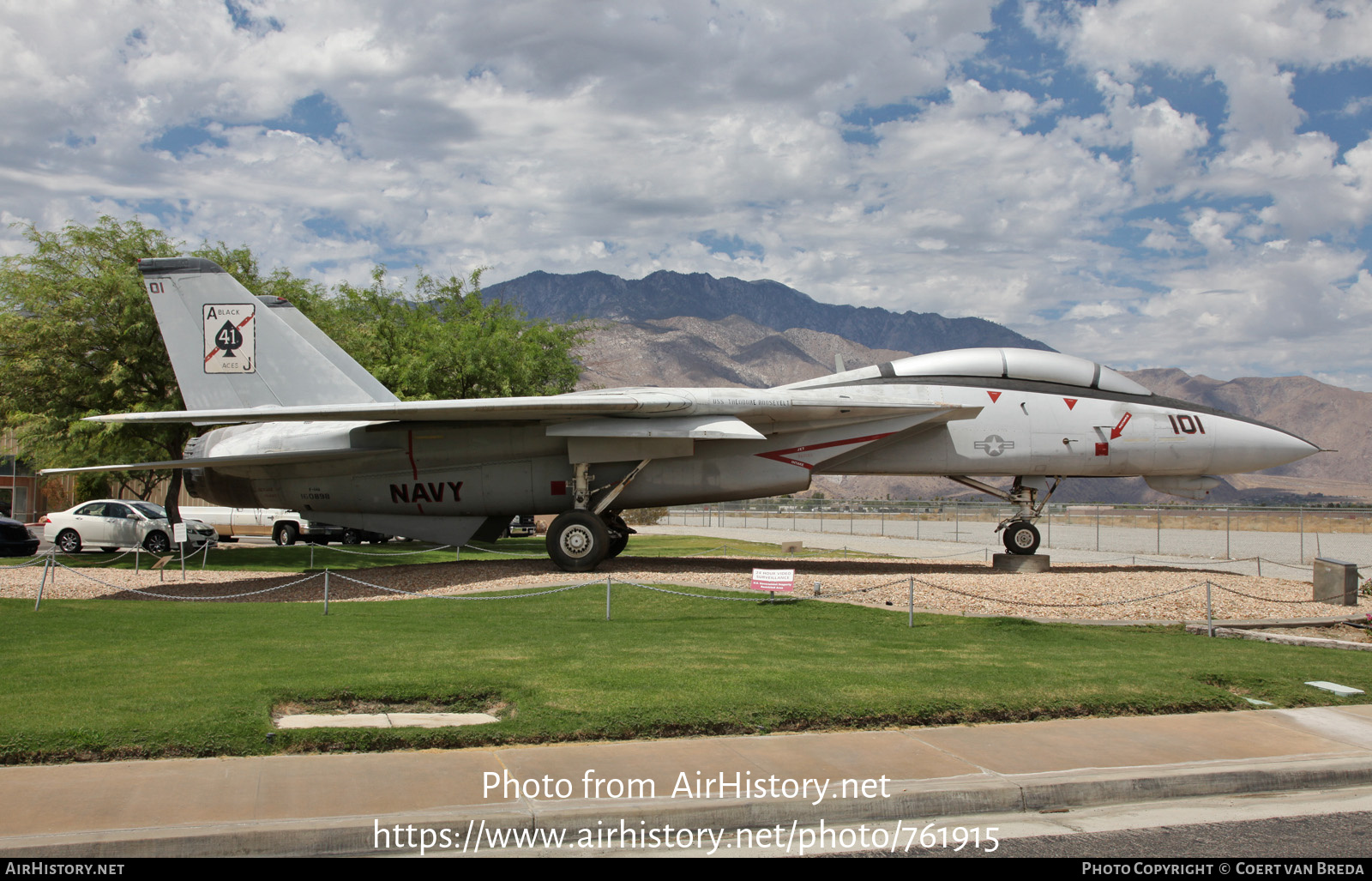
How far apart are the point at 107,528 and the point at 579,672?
2241 cm

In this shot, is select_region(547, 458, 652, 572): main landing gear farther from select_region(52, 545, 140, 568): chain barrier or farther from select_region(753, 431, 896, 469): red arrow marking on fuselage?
select_region(52, 545, 140, 568): chain barrier

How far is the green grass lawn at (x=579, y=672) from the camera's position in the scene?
6469 millimetres

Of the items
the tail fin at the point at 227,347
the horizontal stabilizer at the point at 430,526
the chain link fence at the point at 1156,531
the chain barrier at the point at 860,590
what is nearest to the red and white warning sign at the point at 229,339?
the tail fin at the point at 227,347

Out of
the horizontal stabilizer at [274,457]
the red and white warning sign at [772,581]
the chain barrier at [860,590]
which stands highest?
the horizontal stabilizer at [274,457]

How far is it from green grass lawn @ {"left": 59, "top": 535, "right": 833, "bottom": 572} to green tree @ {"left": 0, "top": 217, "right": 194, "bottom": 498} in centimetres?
312

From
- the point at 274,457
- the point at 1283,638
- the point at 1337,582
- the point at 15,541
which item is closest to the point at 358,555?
the point at 15,541

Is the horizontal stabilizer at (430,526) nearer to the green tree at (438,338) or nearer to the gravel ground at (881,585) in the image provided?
the gravel ground at (881,585)

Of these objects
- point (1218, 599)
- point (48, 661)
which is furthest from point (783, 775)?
point (1218, 599)

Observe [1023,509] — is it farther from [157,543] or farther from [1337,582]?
[157,543]

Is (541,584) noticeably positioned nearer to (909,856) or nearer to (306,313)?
(909,856)

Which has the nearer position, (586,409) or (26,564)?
(586,409)

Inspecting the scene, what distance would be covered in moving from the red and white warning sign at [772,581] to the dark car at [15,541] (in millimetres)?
20733

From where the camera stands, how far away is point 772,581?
41.7 feet

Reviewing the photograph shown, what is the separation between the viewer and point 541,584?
1463 cm
